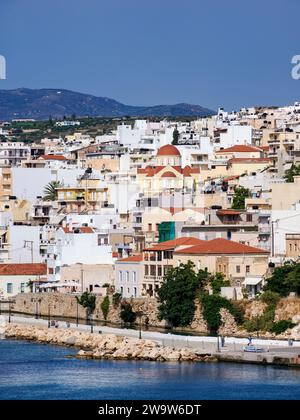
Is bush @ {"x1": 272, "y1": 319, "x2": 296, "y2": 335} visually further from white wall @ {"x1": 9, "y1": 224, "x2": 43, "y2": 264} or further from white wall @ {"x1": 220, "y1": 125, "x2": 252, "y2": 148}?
white wall @ {"x1": 220, "y1": 125, "x2": 252, "y2": 148}

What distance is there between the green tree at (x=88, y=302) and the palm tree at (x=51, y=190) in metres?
17.8

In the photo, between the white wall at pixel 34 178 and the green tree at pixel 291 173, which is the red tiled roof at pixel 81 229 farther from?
the white wall at pixel 34 178

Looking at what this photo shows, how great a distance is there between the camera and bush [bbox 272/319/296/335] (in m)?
43.6

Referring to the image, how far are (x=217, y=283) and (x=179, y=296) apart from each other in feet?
3.54

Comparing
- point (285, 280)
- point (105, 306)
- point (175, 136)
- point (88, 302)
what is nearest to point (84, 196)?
point (175, 136)

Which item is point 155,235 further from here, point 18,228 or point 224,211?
point 18,228

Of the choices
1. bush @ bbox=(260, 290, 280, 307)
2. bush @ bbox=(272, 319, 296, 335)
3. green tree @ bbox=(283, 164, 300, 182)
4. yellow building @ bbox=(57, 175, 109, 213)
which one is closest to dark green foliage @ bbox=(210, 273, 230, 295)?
bush @ bbox=(260, 290, 280, 307)

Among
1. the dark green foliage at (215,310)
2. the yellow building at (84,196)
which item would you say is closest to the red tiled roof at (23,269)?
the yellow building at (84,196)

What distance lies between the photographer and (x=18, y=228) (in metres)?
61.5

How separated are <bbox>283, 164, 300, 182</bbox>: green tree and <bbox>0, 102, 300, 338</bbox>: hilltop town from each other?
0.25 ft

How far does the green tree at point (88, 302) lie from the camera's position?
5188 centimetres

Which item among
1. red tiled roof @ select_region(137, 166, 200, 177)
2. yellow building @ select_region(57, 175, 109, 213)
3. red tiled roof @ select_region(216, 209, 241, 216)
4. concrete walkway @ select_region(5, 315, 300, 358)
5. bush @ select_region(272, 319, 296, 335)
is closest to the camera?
concrete walkway @ select_region(5, 315, 300, 358)
